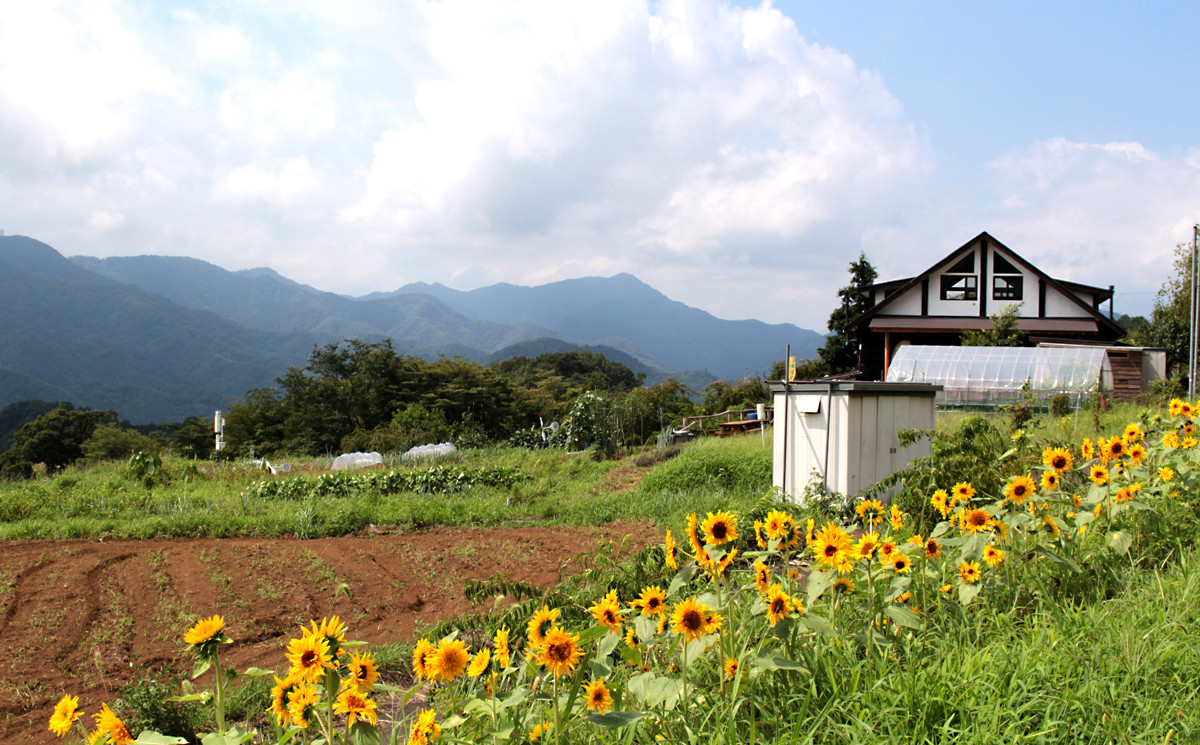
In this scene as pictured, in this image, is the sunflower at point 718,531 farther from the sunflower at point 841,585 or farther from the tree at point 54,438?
the tree at point 54,438

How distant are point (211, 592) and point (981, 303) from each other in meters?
26.0

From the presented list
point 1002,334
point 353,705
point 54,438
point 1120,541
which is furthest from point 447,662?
point 54,438

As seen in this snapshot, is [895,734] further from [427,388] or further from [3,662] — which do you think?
[427,388]

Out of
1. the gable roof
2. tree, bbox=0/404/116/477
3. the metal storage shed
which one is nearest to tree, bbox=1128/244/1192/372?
the gable roof

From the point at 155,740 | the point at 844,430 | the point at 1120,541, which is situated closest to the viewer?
the point at 155,740

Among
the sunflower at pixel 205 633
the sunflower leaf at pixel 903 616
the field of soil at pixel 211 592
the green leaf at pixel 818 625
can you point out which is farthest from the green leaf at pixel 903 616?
the field of soil at pixel 211 592

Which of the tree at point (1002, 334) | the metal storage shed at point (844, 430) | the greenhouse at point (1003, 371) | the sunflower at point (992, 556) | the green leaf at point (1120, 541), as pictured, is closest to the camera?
the sunflower at point (992, 556)

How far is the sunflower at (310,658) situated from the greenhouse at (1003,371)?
17.0 meters

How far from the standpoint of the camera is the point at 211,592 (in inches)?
175

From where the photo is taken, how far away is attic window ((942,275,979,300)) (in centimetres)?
2434

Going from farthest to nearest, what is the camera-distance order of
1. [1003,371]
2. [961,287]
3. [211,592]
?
[961,287] < [1003,371] < [211,592]

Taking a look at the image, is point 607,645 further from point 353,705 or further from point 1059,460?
point 1059,460

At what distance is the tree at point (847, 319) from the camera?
27.3m

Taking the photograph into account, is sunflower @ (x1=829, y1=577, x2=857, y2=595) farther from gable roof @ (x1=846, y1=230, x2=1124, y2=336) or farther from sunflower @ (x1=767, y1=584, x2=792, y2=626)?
gable roof @ (x1=846, y1=230, x2=1124, y2=336)
